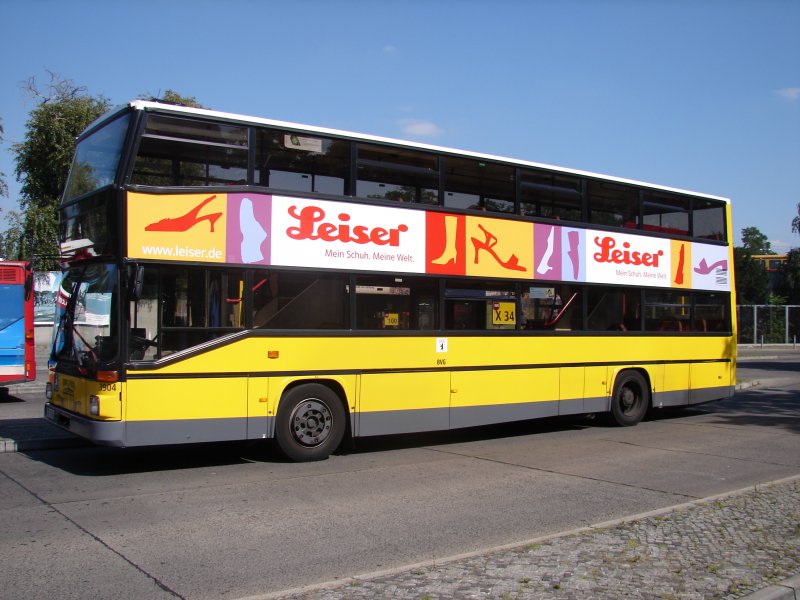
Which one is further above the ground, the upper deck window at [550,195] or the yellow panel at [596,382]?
the upper deck window at [550,195]

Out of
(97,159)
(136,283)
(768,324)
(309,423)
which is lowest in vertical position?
(309,423)

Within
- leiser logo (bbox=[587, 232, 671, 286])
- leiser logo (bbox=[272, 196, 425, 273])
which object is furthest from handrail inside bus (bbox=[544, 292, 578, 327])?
leiser logo (bbox=[272, 196, 425, 273])

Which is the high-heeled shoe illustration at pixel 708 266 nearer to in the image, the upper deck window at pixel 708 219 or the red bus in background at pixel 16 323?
the upper deck window at pixel 708 219

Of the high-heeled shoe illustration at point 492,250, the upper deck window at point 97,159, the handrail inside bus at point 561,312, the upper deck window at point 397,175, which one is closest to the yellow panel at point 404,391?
the high-heeled shoe illustration at point 492,250

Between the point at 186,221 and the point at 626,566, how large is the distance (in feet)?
20.4

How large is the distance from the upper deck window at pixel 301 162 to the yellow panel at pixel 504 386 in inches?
137

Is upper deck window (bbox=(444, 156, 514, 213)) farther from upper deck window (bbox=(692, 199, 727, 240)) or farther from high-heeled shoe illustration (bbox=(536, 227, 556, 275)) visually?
upper deck window (bbox=(692, 199, 727, 240))

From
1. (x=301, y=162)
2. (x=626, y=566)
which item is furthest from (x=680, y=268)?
(x=626, y=566)

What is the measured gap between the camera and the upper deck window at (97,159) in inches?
345

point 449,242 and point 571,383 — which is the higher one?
point 449,242

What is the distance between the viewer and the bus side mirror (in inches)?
326

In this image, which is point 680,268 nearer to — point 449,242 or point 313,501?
point 449,242

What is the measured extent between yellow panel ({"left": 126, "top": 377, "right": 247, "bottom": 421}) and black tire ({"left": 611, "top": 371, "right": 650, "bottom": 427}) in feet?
24.6

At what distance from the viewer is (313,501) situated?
303 inches
